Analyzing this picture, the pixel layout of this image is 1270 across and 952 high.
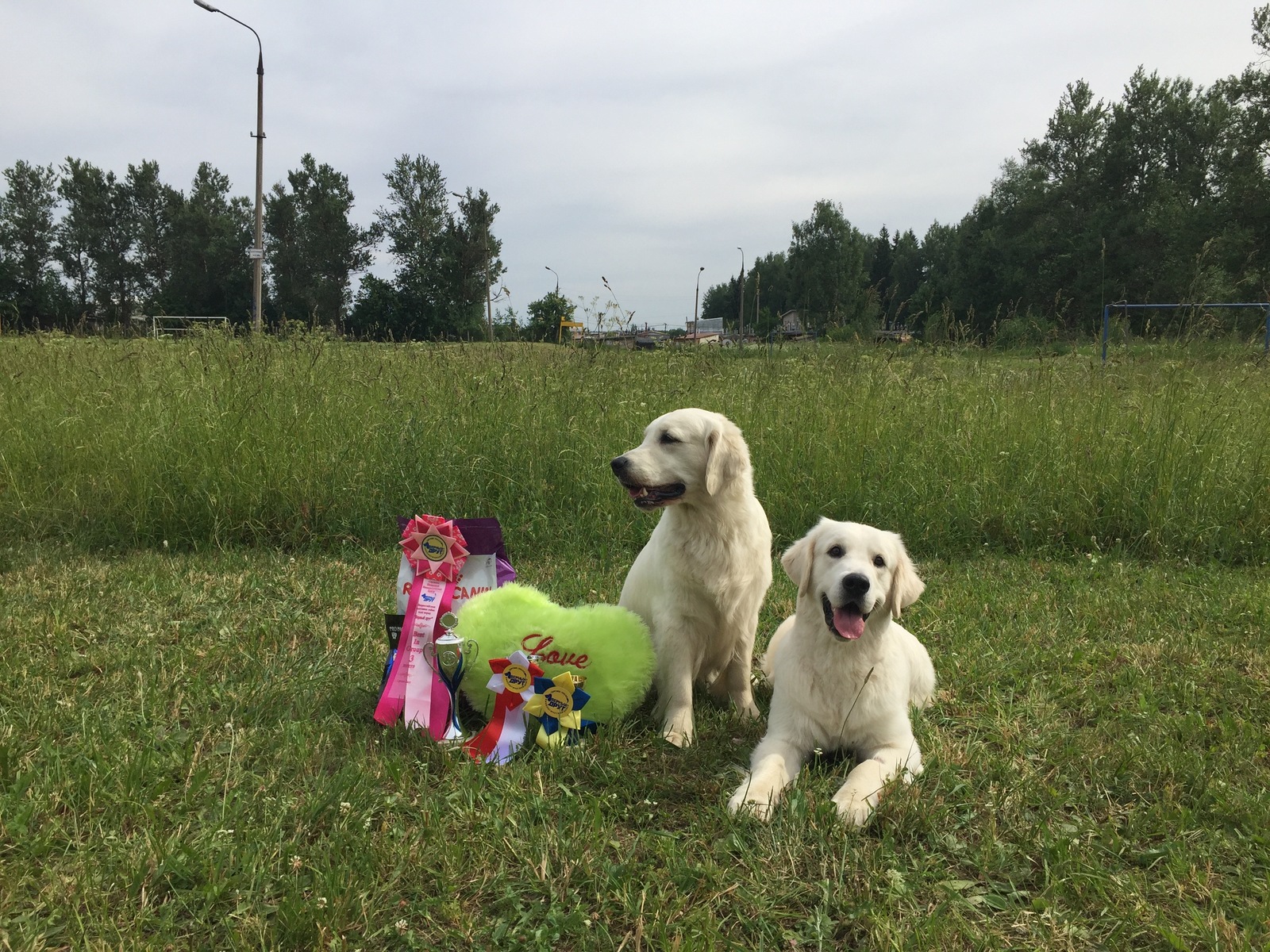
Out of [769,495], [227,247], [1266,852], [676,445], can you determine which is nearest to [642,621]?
[676,445]

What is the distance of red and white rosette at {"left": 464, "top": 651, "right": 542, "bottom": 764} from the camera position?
2459mm

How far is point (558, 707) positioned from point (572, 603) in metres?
1.40

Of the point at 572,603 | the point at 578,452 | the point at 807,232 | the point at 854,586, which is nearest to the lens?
the point at 854,586

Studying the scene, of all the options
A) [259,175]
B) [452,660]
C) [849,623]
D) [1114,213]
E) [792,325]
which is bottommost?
[452,660]

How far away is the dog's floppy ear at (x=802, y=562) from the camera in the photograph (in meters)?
2.55

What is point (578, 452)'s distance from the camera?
5.24 metres

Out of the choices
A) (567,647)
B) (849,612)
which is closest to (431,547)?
(567,647)

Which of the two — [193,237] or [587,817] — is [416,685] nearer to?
[587,817]

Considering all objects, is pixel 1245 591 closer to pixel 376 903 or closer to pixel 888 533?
pixel 888 533

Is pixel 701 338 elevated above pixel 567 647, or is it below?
above

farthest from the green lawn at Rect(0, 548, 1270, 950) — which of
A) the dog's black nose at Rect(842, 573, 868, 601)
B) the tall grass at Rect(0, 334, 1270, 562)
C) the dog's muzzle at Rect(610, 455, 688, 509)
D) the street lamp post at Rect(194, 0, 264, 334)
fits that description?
the street lamp post at Rect(194, 0, 264, 334)

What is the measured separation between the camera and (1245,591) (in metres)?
4.04

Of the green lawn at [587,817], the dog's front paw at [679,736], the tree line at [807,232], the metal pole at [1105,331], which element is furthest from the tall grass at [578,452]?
the tree line at [807,232]

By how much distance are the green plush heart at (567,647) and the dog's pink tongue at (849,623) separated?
2.37ft
